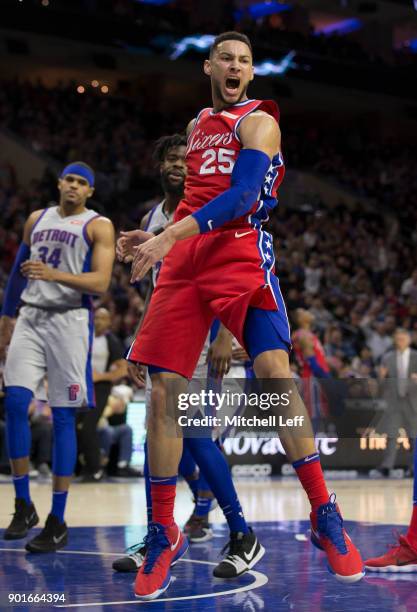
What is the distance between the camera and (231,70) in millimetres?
4023

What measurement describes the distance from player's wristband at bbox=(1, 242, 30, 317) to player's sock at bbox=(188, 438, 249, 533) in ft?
5.32

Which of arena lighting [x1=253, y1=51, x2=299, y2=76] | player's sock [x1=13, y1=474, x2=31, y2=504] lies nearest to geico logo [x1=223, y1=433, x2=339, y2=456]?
player's sock [x1=13, y1=474, x2=31, y2=504]

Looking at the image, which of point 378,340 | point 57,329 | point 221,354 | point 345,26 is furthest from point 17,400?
point 345,26

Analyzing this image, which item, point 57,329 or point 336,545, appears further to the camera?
point 57,329

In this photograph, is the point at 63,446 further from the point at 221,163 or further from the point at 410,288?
the point at 410,288

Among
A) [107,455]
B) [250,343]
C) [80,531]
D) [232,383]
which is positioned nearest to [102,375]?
[107,455]

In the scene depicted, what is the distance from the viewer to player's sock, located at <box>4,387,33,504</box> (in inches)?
215

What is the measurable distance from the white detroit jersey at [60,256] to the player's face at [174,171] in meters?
0.61

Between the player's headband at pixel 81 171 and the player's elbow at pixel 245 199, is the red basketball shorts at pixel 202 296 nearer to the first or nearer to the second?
the player's elbow at pixel 245 199

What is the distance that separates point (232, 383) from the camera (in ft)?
16.5

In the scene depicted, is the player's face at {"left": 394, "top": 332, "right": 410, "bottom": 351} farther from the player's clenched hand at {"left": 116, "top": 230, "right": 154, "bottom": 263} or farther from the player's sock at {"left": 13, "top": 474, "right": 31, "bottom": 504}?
the player's clenched hand at {"left": 116, "top": 230, "right": 154, "bottom": 263}

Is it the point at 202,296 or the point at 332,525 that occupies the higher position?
the point at 202,296

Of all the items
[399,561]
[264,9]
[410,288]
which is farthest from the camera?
[264,9]

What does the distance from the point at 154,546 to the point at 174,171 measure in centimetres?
223
